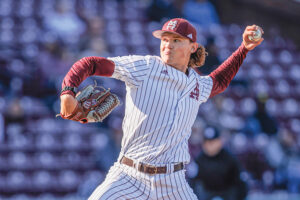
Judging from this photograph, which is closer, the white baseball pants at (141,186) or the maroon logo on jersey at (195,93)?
the white baseball pants at (141,186)

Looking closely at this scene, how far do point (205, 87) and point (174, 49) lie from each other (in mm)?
379

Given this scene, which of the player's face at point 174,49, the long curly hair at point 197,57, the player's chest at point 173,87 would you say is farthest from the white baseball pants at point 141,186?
the long curly hair at point 197,57

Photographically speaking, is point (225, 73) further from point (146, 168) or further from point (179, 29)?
point (146, 168)

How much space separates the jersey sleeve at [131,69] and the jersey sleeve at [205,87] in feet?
1.54

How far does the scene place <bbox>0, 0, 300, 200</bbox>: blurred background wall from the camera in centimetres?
702

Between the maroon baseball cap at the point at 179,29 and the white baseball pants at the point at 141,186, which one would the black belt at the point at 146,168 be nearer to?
the white baseball pants at the point at 141,186

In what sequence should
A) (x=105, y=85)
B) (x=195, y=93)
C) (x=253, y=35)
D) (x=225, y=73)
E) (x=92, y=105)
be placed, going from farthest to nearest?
1. (x=105, y=85)
2. (x=225, y=73)
3. (x=253, y=35)
4. (x=195, y=93)
5. (x=92, y=105)

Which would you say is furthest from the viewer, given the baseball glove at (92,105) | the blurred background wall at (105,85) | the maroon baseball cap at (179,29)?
the blurred background wall at (105,85)

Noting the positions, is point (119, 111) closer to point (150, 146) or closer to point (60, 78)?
point (60, 78)

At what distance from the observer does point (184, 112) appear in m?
3.11

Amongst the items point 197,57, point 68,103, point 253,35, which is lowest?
point 68,103

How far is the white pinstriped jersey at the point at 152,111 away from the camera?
3.01m

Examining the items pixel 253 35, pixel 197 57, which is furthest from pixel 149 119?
pixel 253 35

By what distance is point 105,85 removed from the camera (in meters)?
7.38
